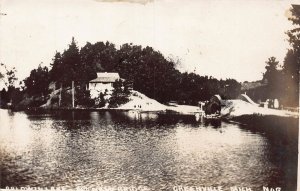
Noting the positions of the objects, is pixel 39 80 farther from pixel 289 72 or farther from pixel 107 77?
pixel 289 72

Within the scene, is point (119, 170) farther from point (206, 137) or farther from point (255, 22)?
point (255, 22)

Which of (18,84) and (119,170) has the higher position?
(18,84)

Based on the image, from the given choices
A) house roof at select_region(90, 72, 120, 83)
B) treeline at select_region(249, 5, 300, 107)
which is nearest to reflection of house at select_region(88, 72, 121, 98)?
house roof at select_region(90, 72, 120, 83)

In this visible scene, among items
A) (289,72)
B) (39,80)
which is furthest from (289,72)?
(39,80)

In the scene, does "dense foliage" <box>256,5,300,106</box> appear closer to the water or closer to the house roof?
the water

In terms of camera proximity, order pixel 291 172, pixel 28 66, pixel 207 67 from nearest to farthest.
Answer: pixel 291 172
pixel 207 67
pixel 28 66

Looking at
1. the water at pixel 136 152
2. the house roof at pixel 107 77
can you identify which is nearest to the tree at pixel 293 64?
the water at pixel 136 152

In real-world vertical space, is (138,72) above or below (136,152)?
above

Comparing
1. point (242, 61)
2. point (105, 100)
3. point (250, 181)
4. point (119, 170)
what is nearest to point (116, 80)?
point (105, 100)
